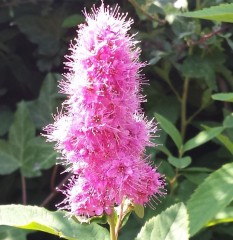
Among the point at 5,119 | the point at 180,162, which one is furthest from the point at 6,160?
the point at 180,162

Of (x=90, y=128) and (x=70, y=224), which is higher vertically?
(x=90, y=128)

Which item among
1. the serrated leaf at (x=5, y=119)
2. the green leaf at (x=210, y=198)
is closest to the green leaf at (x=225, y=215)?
the green leaf at (x=210, y=198)

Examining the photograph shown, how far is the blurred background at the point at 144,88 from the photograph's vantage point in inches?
71.5

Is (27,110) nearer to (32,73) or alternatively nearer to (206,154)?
(32,73)

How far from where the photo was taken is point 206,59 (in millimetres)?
1937

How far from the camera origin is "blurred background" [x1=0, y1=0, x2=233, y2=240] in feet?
5.96

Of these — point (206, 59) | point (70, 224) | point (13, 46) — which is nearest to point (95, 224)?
point (70, 224)

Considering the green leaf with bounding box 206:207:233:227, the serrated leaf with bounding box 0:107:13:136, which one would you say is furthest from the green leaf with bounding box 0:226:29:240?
the green leaf with bounding box 206:207:233:227

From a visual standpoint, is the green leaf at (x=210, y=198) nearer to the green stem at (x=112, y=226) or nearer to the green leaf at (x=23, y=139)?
the green stem at (x=112, y=226)

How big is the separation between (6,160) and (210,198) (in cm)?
85

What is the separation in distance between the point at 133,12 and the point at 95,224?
3.70 feet

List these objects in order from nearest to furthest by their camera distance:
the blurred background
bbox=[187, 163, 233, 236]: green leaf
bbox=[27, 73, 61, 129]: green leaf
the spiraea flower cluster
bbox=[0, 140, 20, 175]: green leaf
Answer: the spiraea flower cluster → bbox=[187, 163, 233, 236]: green leaf → the blurred background → bbox=[0, 140, 20, 175]: green leaf → bbox=[27, 73, 61, 129]: green leaf

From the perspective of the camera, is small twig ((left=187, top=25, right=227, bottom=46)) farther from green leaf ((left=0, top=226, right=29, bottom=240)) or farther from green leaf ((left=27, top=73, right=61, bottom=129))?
green leaf ((left=0, top=226, right=29, bottom=240))

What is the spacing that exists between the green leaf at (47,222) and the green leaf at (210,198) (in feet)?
0.65
